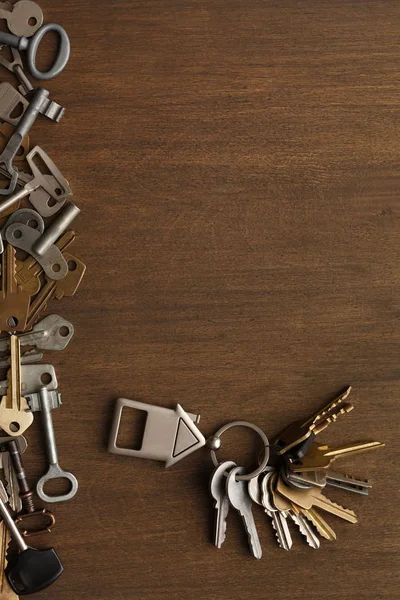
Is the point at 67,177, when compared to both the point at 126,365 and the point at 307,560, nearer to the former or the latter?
the point at 126,365

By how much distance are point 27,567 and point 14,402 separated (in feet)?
0.90

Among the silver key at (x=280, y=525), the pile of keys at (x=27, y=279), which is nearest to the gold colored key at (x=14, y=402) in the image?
the pile of keys at (x=27, y=279)

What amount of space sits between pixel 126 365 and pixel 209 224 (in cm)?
28

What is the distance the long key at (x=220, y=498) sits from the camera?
4.07 ft


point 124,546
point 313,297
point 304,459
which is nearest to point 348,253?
point 313,297

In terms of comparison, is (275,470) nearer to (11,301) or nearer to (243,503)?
(243,503)

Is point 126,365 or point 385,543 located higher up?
point 126,365

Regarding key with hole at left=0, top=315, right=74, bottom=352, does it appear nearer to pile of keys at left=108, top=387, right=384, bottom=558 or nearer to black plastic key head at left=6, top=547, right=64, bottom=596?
pile of keys at left=108, top=387, right=384, bottom=558

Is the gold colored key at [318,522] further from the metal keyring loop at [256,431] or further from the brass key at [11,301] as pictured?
the brass key at [11,301]

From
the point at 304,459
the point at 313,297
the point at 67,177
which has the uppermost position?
the point at 67,177

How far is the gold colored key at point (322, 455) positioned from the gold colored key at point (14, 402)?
46 cm

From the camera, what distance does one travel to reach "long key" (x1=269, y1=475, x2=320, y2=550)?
4.10 ft

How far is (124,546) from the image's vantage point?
125 cm

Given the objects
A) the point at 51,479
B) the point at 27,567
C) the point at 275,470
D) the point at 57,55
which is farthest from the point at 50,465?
the point at 57,55
